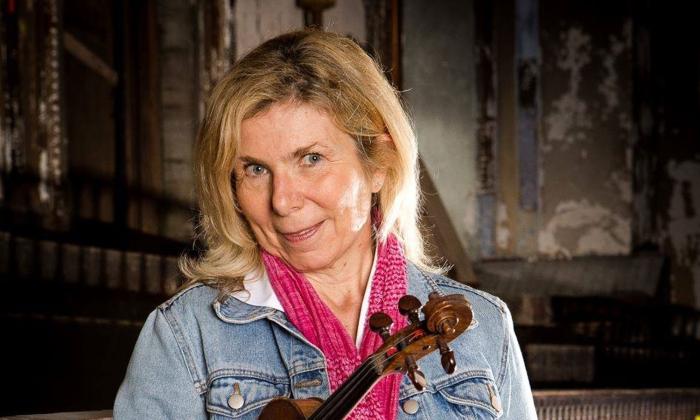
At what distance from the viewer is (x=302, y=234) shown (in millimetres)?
2057

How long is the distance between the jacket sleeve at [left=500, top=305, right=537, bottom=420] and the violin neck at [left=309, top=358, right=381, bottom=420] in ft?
1.93

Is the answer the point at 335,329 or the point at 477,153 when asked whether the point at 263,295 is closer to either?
the point at 335,329

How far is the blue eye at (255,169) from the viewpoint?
2.02 meters

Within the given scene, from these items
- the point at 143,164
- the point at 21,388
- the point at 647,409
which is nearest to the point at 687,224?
the point at 647,409

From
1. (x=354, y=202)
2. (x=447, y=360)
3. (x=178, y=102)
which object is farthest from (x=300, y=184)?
(x=178, y=102)

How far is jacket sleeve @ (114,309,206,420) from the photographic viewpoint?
76.9 inches

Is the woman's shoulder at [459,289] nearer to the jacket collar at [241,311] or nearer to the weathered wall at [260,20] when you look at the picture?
the jacket collar at [241,311]

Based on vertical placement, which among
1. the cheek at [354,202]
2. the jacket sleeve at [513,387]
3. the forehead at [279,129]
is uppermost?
the forehead at [279,129]

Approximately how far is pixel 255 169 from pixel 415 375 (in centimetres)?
56

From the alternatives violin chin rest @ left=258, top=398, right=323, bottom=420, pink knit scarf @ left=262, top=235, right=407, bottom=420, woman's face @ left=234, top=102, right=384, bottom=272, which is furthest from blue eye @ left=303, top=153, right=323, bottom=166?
violin chin rest @ left=258, top=398, right=323, bottom=420

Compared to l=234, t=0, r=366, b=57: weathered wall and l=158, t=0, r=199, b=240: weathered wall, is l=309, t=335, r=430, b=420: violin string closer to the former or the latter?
l=234, t=0, r=366, b=57: weathered wall

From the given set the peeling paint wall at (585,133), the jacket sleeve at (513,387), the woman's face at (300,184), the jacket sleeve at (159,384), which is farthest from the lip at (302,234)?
the peeling paint wall at (585,133)

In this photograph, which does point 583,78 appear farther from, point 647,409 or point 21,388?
point 21,388

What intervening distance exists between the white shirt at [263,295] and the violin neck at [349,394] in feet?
1.01
